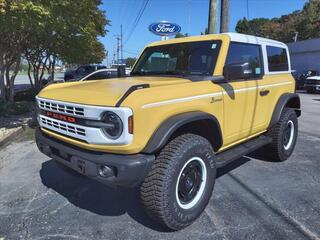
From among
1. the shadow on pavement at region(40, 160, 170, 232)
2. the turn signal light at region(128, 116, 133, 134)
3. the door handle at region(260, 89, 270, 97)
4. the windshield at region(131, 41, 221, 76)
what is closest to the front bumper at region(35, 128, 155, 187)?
the turn signal light at region(128, 116, 133, 134)

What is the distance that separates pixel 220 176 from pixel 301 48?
107 ft

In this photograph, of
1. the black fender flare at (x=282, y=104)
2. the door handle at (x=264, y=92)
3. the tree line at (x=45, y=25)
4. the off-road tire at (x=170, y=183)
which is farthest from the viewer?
the tree line at (x=45, y=25)

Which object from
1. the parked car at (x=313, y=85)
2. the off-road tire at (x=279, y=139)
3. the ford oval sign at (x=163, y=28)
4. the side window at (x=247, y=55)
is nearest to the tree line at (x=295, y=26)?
the parked car at (x=313, y=85)

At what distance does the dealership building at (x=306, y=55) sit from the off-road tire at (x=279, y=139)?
28.6 metres

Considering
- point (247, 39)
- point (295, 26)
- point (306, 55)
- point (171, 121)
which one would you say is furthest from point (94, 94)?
point (295, 26)

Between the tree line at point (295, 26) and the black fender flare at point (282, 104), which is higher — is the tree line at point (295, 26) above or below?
above

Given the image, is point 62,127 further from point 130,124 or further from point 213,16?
point 213,16

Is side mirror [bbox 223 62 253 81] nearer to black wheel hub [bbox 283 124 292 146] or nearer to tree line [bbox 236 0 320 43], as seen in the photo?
black wheel hub [bbox 283 124 292 146]

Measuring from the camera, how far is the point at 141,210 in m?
4.49

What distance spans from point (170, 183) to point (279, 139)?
2.97 m

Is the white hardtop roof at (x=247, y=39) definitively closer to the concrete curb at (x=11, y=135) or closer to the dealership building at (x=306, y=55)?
the concrete curb at (x=11, y=135)

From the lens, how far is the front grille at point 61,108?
3820 millimetres

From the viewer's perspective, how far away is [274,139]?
20.0 feet

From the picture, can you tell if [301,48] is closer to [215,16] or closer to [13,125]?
[215,16]
